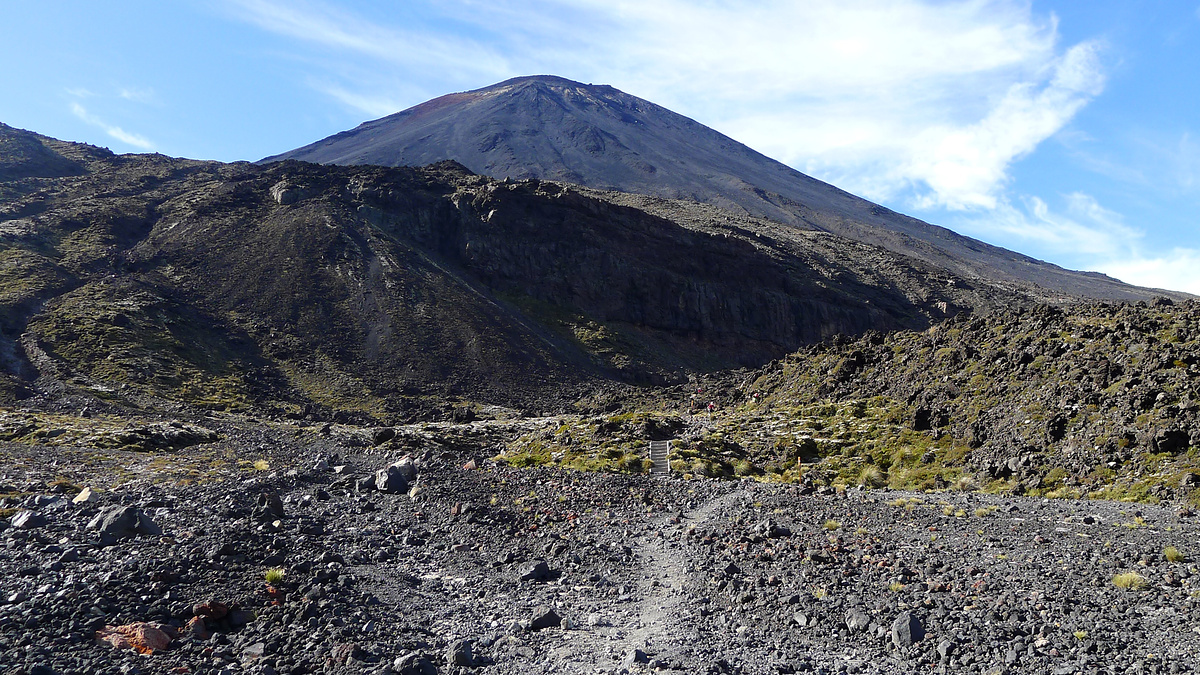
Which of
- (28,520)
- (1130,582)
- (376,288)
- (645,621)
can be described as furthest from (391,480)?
(376,288)

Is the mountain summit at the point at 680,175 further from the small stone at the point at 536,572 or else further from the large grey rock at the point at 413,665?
the large grey rock at the point at 413,665

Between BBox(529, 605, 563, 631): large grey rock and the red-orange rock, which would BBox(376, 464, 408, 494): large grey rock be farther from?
the red-orange rock

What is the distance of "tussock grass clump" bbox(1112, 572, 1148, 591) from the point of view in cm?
933

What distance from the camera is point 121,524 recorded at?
37.2 ft

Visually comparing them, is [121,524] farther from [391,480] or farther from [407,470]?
[407,470]

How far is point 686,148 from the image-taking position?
19712 centimetres

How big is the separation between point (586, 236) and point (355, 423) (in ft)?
163

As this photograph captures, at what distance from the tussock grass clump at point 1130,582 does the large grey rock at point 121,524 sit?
1458cm

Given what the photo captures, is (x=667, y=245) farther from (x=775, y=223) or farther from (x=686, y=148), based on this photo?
(x=686, y=148)

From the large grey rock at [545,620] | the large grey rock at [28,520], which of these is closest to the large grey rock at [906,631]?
the large grey rock at [545,620]

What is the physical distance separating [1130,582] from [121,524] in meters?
15.0

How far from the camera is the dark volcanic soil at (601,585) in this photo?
8.23 m

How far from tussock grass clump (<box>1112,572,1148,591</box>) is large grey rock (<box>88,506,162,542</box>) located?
1458cm

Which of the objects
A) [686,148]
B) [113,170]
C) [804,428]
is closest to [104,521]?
[804,428]
